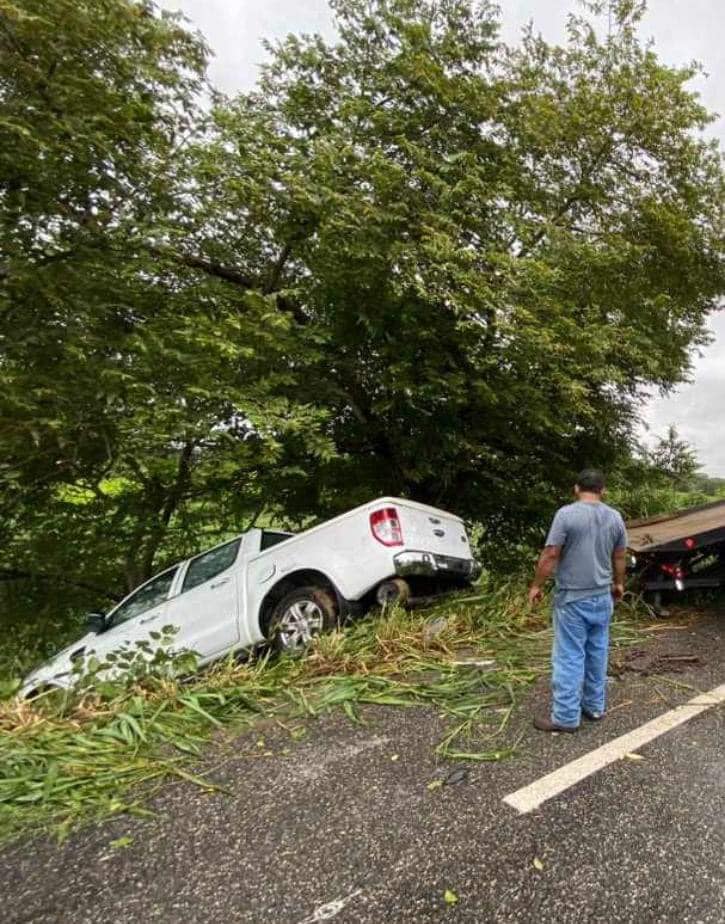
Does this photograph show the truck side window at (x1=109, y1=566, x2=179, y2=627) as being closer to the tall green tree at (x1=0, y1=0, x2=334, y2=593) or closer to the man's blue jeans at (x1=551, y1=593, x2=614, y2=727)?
the tall green tree at (x1=0, y1=0, x2=334, y2=593)

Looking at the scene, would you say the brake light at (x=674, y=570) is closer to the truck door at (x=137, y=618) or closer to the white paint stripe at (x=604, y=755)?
the white paint stripe at (x=604, y=755)

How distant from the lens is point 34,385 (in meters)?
5.52

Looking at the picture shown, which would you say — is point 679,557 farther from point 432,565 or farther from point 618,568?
point 432,565

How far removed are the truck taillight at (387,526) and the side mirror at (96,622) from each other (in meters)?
3.07

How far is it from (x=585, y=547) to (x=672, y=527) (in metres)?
3.46

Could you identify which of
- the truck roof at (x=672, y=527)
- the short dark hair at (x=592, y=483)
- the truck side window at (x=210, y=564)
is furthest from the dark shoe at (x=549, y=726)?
the truck side window at (x=210, y=564)

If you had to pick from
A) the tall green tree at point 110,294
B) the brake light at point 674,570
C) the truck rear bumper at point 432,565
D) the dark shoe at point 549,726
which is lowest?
the dark shoe at point 549,726

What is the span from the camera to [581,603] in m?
3.23

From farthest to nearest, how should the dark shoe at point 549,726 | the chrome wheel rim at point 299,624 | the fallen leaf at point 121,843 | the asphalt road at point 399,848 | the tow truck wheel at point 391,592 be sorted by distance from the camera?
the tow truck wheel at point 391,592, the chrome wheel rim at point 299,624, the dark shoe at point 549,726, the fallen leaf at point 121,843, the asphalt road at point 399,848

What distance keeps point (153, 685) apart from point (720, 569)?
581 centimetres

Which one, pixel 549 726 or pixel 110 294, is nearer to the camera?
pixel 549 726

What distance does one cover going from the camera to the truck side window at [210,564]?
18.1ft

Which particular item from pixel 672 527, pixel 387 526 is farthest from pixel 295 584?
pixel 672 527

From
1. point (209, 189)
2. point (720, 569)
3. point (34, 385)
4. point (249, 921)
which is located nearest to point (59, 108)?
point (209, 189)
